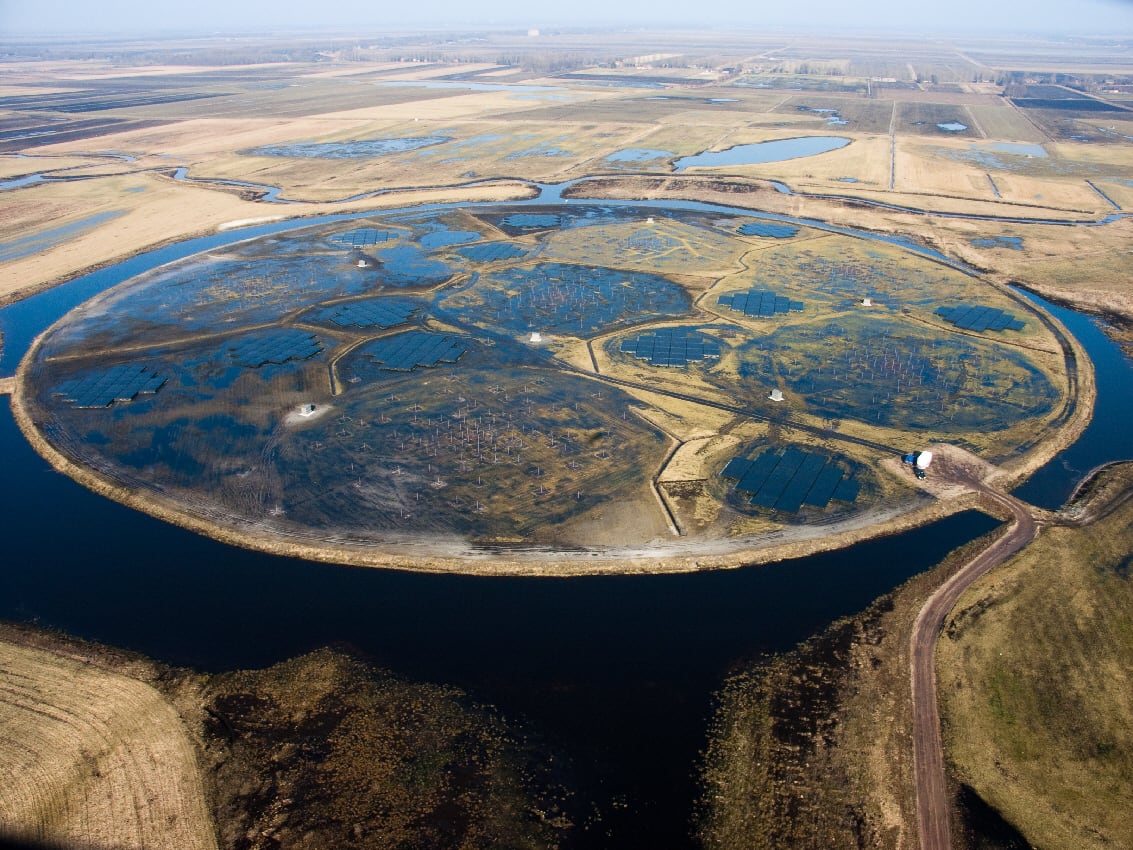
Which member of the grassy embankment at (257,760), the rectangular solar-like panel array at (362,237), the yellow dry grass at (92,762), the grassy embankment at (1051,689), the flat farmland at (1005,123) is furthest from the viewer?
the flat farmland at (1005,123)

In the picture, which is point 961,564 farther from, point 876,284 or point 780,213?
point 780,213

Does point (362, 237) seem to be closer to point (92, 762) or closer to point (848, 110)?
point (92, 762)

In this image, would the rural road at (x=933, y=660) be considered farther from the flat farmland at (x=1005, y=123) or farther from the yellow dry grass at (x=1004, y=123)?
the flat farmland at (x=1005, y=123)

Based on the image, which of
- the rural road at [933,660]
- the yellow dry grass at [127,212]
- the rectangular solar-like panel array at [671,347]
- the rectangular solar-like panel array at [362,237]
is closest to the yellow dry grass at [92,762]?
the rural road at [933,660]

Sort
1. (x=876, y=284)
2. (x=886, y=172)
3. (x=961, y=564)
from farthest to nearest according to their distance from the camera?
(x=886, y=172) → (x=876, y=284) → (x=961, y=564)

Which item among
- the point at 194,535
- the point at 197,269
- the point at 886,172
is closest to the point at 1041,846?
the point at 194,535

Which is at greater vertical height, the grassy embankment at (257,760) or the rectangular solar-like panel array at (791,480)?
the rectangular solar-like panel array at (791,480)

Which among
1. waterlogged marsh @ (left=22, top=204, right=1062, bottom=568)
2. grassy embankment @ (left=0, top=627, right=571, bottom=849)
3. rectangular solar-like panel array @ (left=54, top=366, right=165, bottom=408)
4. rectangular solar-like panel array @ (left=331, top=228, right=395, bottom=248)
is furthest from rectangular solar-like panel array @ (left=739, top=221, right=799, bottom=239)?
grassy embankment @ (left=0, top=627, right=571, bottom=849)
